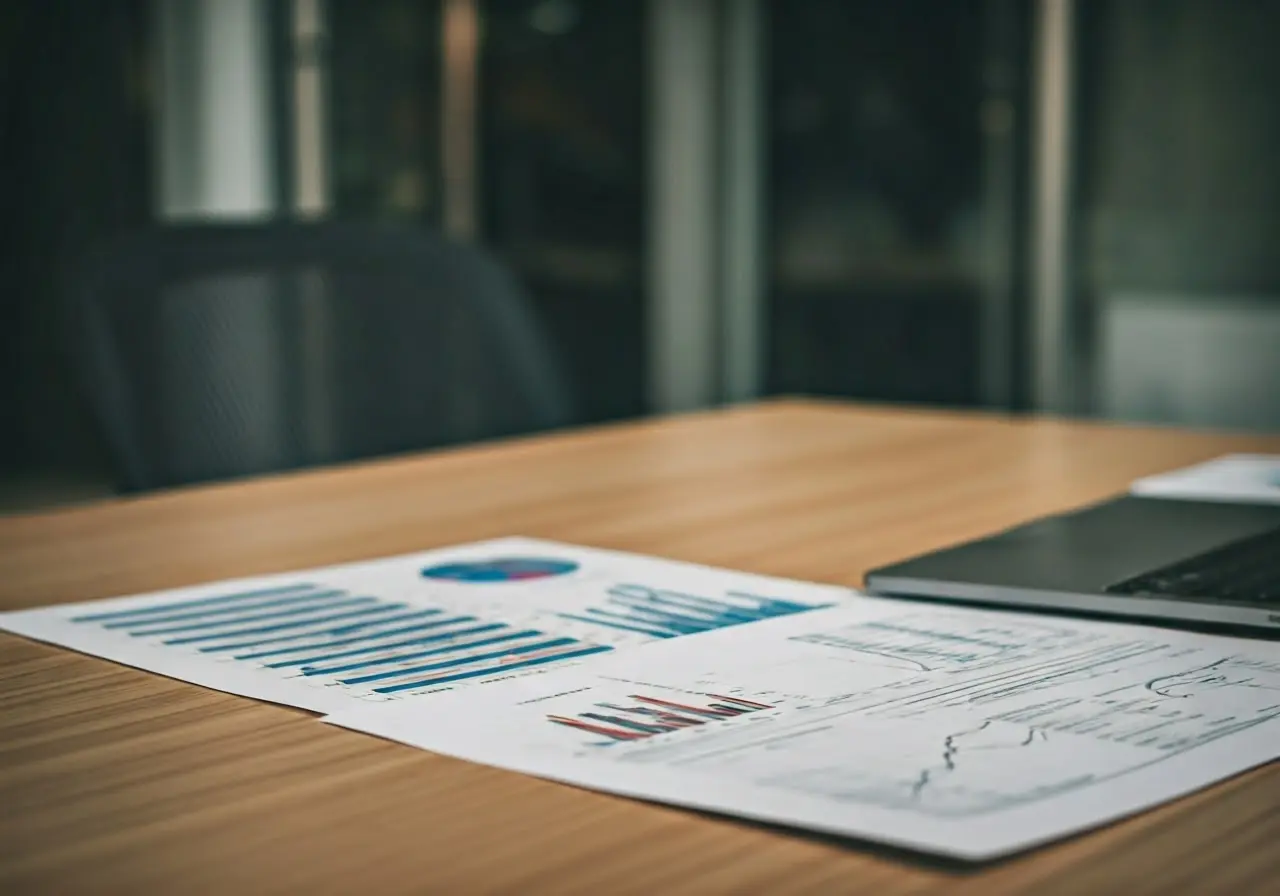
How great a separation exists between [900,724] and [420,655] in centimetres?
20

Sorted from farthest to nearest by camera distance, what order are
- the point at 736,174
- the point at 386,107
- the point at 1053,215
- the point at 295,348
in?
the point at 736,174
the point at 386,107
the point at 1053,215
the point at 295,348

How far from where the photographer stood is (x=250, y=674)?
0.69 metres

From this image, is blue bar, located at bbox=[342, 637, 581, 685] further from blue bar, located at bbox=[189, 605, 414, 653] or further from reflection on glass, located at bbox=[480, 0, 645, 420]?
reflection on glass, located at bbox=[480, 0, 645, 420]

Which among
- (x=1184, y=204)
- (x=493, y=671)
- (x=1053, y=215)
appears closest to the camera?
(x=493, y=671)

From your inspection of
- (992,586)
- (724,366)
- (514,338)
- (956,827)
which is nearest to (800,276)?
(724,366)

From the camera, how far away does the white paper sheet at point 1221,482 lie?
1.08m

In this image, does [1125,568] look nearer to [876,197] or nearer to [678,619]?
[678,619]

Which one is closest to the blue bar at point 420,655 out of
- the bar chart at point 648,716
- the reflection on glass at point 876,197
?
the bar chart at point 648,716

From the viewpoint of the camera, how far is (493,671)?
0.68 meters

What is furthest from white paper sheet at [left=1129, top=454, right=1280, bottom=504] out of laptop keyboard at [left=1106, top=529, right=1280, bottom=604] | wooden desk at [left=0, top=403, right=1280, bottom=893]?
laptop keyboard at [left=1106, top=529, right=1280, bottom=604]

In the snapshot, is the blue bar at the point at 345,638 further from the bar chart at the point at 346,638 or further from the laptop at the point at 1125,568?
the laptop at the point at 1125,568

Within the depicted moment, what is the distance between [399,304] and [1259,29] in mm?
2619

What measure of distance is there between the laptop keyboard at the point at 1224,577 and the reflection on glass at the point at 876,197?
3.35 m

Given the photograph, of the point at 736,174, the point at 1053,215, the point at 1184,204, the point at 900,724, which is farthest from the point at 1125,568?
the point at 736,174
